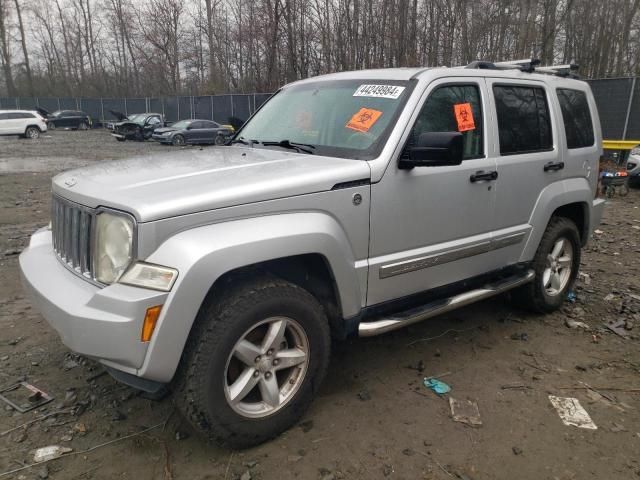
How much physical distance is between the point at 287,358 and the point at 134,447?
3.15ft

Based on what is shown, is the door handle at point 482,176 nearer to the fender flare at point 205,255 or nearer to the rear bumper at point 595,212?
the fender flare at point 205,255

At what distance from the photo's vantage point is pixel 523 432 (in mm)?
2865

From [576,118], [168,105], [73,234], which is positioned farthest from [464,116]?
[168,105]

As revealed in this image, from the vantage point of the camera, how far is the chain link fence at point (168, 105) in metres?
26.8

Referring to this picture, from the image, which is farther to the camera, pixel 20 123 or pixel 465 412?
pixel 20 123

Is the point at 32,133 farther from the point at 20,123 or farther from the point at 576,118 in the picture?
the point at 576,118

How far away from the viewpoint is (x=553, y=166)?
13.4 feet

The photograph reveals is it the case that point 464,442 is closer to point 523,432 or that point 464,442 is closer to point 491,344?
point 523,432

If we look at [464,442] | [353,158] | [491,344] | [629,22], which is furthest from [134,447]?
[629,22]

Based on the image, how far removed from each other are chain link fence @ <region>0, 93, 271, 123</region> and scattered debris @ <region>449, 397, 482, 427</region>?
1656cm

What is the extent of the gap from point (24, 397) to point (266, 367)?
1.67 meters

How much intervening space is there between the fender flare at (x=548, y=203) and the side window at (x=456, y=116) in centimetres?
88

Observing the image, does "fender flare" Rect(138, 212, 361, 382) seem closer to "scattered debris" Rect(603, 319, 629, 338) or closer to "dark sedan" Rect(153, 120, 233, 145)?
"scattered debris" Rect(603, 319, 629, 338)

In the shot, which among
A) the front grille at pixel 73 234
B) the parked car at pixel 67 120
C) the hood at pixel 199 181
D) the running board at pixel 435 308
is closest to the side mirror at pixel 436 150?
the hood at pixel 199 181
